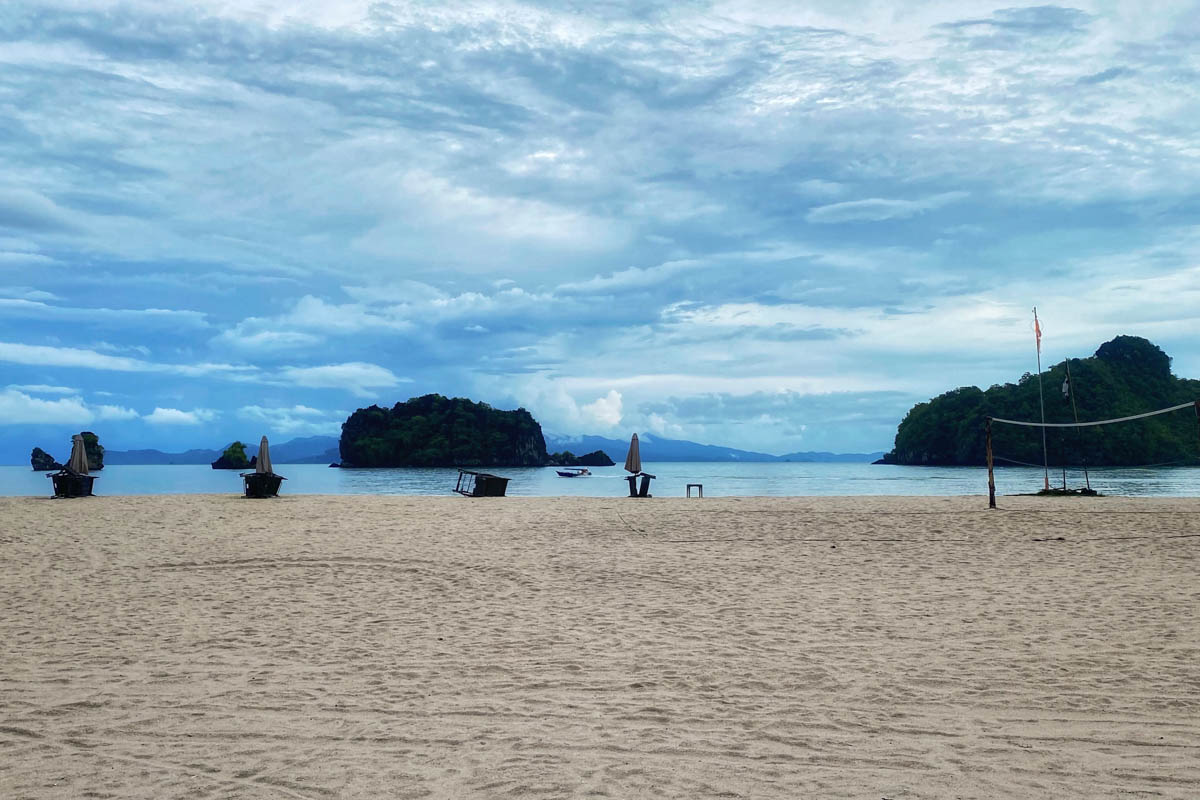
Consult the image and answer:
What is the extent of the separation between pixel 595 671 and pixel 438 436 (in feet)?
396

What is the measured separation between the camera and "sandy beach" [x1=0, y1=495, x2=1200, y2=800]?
4.29 meters

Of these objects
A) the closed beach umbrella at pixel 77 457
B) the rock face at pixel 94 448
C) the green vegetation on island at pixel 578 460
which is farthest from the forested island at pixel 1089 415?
the rock face at pixel 94 448

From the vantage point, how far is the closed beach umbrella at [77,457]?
23.3 metres

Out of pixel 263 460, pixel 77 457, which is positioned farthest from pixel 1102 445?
pixel 77 457

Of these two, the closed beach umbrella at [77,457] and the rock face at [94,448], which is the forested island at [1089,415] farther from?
the rock face at [94,448]

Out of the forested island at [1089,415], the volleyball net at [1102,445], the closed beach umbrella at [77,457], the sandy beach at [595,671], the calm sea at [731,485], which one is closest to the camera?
the sandy beach at [595,671]

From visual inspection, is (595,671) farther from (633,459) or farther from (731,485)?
(731,485)

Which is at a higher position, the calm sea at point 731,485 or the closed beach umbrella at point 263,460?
the closed beach umbrella at point 263,460

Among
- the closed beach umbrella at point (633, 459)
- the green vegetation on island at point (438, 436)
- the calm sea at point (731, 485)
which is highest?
the green vegetation on island at point (438, 436)

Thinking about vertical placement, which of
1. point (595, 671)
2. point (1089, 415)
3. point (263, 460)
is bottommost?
point (595, 671)

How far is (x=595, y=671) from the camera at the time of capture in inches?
244

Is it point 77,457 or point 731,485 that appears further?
point 731,485

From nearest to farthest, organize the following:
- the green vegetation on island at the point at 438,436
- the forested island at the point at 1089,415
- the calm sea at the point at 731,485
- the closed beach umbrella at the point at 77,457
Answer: the closed beach umbrella at the point at 77,457 < the calm sea at the point at 731,485 < the forested island at the point at 1089,415 < the green vegetation on island at the point at 438,436

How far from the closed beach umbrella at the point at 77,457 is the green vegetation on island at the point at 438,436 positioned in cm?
9847
